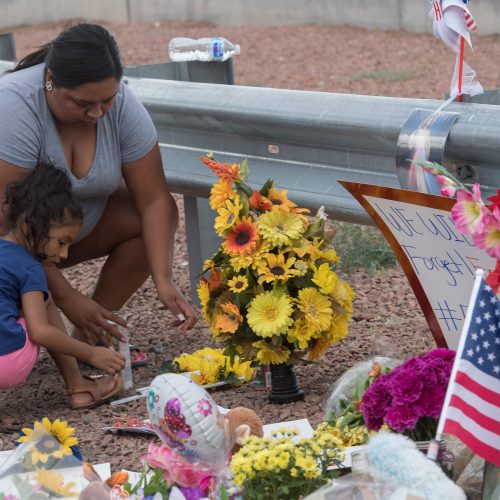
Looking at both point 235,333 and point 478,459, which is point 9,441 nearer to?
point 235,333

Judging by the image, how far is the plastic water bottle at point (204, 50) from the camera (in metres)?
5.39

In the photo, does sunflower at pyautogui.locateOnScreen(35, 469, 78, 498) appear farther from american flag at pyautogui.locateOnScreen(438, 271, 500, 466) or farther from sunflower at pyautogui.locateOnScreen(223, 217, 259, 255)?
sunflower at pyautogui.locateOnScreen(223, 217, 259, 255)

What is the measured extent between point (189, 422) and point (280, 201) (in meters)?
1.40

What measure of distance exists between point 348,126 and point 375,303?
3.78 feet

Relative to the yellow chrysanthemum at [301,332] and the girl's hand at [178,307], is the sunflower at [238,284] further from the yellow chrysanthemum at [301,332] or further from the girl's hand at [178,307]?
the girl's hand at [178,307]

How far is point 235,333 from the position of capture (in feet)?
13.5

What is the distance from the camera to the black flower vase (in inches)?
162

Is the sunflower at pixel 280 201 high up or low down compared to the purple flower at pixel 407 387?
up

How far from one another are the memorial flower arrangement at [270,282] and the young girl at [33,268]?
513 mm

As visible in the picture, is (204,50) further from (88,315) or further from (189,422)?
(189,422)

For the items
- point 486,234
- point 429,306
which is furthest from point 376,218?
point 486,234

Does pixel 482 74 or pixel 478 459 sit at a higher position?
pixel 478 459

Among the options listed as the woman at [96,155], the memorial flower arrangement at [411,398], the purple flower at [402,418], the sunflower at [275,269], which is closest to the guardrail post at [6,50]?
the woman at [96,155]

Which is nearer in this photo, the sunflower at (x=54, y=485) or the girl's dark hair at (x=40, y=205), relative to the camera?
the sunflower at (x=54, y=485)
